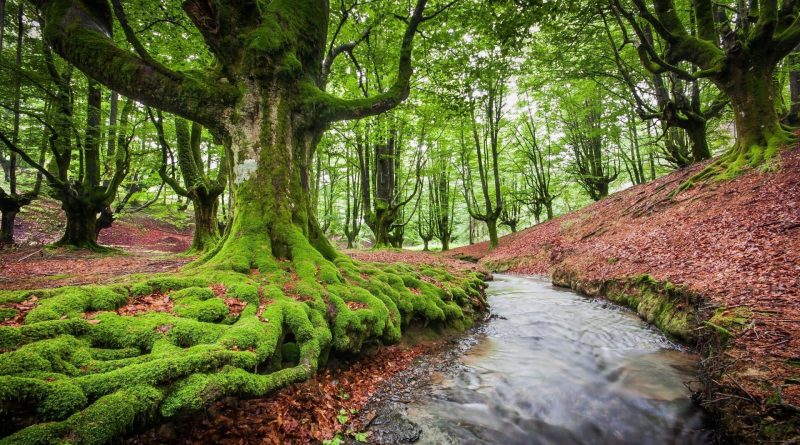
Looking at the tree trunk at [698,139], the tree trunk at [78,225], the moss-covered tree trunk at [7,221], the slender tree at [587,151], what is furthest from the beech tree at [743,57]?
the moss-covered tree trunk at [7,221]

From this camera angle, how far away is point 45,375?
94.7 inches

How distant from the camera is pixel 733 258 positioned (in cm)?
657

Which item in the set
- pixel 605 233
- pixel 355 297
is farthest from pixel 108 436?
pixel 605 233

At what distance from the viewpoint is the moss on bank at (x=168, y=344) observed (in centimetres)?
225

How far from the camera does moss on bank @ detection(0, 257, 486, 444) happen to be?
7.37 ft

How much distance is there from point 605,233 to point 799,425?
1195 cm

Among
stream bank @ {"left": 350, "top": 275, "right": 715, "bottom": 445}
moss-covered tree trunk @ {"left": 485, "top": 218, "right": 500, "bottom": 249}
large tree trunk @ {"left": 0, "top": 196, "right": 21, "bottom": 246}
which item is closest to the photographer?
stream bank @ {"left": 350, "top": 275, "right": 715, "bottom": 445}

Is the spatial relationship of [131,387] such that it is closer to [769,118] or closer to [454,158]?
[769,118]

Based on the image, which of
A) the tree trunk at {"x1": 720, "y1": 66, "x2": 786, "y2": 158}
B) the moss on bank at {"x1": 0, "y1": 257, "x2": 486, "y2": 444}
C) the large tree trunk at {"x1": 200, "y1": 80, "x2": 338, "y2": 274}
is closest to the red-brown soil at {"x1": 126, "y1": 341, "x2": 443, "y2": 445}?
the moss on bank at {"x1": 0, "y1": 257, "x2": 486, "y2": 444}

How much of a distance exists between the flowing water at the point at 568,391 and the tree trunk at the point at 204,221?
12896mm

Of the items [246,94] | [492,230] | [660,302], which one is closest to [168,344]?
[246,94]

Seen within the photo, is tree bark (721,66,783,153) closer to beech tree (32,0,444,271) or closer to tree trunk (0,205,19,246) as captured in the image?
beech tree (32,0,444,271)

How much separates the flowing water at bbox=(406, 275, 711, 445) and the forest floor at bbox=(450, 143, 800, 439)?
0.60 metres

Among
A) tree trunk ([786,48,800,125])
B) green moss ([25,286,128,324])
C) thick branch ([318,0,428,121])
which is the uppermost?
tree trunk ([786,48,800,125])
